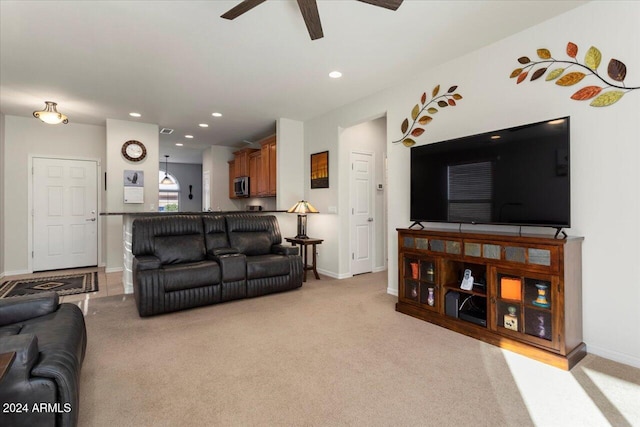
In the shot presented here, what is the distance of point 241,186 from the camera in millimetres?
7480

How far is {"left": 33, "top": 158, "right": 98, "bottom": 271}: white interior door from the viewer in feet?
18.5

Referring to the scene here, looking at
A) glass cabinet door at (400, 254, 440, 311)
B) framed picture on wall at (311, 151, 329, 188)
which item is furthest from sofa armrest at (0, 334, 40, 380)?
framed picture on wall at (311, 151, 329, 188)

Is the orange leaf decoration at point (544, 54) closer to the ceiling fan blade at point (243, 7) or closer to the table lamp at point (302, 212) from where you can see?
the ceiling fan blade at point (243, 7)

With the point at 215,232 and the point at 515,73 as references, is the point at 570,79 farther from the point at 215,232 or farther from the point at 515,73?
the point at 215,232

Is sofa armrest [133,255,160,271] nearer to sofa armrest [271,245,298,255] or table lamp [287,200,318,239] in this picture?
sofa armrest [271,245,298,255]

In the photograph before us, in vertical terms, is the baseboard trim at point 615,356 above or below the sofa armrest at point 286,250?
below

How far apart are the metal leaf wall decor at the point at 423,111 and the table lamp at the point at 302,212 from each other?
5.93ft

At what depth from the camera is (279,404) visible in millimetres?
1866

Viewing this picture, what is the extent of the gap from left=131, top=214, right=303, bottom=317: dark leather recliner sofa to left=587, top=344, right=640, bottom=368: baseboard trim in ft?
10.0

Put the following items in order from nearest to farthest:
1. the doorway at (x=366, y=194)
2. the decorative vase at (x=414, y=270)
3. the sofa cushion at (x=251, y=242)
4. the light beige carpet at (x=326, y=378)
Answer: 1. the light beige carpet at (x=326, y=378)
2. the decorative vase at (x=414, y=270)
3. the sofa cushion at (x=251, y=242)
4. the doorway at (x=366, y=194)

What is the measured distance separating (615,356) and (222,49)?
4.18m

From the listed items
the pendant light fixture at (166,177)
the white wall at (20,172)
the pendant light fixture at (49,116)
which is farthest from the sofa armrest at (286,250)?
the pendant light fixture at (166,177)

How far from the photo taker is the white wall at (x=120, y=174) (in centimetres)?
561

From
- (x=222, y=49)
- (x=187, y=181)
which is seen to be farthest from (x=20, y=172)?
(x=187, y=181)
